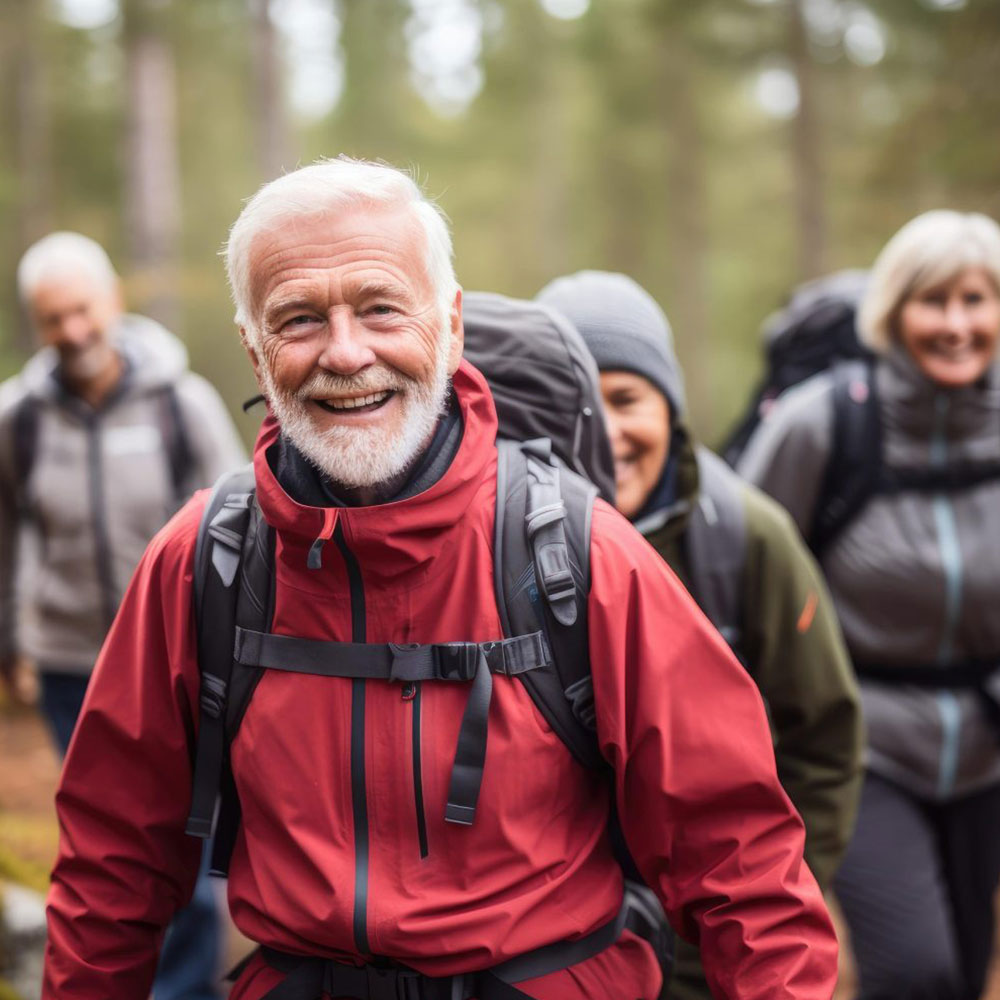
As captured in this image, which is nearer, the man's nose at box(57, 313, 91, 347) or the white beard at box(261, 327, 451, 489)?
the white beard at box(261, 327, 451, 489)

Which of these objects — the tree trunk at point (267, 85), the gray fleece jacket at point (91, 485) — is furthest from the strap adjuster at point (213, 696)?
the tree trunk at point (267, 85)

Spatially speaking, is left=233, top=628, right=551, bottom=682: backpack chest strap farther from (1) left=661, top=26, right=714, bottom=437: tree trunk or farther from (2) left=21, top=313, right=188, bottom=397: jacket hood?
(1) left=661, top=26, right=714, bottom=437: tree trunk

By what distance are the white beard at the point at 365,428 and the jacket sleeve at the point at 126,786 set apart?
32 cm

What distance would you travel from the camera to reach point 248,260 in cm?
223

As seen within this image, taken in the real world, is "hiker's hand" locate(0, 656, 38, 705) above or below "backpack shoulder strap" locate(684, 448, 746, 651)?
below

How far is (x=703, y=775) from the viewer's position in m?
2.15

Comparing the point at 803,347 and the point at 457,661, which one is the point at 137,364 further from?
the point at 457,661

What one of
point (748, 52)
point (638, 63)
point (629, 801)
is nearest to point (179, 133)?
point (638, 63)

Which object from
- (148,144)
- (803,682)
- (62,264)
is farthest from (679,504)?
(148,144)

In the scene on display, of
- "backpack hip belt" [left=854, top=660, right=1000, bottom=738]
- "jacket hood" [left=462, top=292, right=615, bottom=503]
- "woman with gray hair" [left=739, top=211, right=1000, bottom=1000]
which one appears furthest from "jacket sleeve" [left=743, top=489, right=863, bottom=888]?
"backpack hip belt" [left=854, top=660, right=1000, bottom=738]

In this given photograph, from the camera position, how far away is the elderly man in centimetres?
211

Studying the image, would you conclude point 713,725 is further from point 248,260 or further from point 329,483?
point 248,260

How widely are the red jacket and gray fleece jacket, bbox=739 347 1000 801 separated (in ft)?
6.42

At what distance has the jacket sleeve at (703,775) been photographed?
6.91 feet
